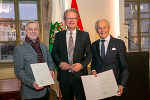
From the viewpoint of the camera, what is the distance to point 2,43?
485cm

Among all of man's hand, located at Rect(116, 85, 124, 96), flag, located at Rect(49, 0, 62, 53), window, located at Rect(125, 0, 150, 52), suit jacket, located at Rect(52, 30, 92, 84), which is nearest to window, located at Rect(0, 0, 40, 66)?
flag, located at Rect(49, 0, 62, 53)

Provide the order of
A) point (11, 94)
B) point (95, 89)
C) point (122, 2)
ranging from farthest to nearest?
point (122, 2) → point (11, 94) → point (95, 89)

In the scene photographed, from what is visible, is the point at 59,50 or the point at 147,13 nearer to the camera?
the point at 59,50

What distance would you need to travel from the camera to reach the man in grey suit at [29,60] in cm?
168

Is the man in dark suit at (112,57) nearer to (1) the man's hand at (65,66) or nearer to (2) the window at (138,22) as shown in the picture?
(1) the man's hand at (65,66)

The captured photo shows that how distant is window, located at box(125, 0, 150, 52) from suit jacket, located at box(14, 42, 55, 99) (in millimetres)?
3837

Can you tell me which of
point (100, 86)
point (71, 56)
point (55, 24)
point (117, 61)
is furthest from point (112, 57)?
point (55, 24)

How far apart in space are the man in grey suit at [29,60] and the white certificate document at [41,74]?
52 millimetres

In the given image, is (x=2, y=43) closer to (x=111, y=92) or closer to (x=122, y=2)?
(x=122, y=2)

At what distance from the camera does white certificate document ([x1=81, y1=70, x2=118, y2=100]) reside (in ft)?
5.43

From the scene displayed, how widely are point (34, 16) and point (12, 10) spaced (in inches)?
24.5

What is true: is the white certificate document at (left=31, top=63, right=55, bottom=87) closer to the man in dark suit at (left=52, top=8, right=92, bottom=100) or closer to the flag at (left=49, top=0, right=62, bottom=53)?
the man in dark suit at (left=52, top=8, right=92, bottom=100)

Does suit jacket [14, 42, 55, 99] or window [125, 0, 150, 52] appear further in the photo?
window [125, 0, 150, 52]

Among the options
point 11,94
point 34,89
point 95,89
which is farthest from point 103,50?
point 11,94
